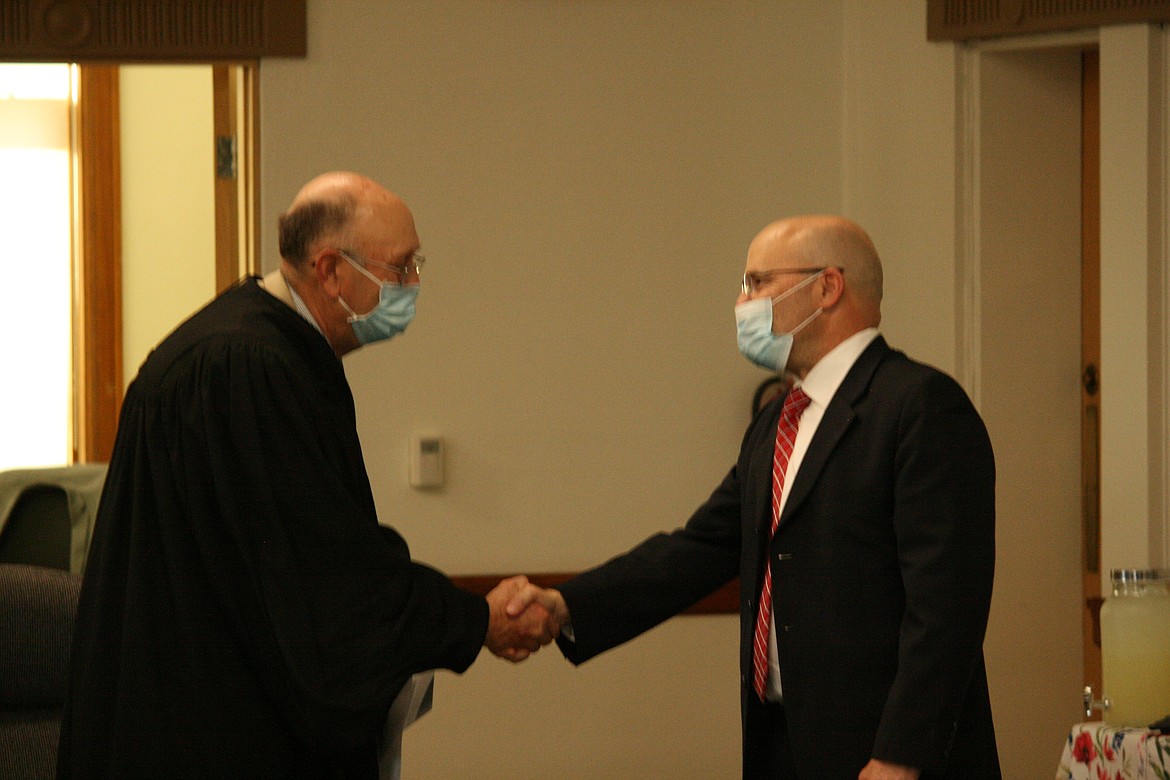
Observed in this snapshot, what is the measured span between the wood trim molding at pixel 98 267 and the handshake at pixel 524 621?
3.52 metres

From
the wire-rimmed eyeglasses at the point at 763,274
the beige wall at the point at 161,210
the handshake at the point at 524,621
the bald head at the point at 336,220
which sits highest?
the beige wall at the point at 161,210

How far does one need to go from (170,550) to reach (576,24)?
2.57m

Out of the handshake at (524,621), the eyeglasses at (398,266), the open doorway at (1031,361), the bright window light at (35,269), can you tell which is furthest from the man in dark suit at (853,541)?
the bright window light at (35,269)

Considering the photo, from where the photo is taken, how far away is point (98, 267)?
580 centimetres

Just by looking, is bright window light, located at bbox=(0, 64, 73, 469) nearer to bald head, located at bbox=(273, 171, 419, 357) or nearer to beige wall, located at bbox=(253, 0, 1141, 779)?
beige wall, located at bbox=(253, 0, 1141, 779)

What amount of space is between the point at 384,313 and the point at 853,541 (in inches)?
36.1

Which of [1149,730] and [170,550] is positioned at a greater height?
[170,550]

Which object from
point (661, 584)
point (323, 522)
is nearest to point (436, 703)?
point (661, 584)

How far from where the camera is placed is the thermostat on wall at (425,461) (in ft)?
13.5

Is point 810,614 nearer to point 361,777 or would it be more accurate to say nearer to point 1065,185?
point 361,777

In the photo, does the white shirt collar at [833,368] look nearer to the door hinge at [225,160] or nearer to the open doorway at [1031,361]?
the open doorway at [1031,361]

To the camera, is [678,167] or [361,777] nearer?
[361,777]

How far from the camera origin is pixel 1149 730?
2539 mm

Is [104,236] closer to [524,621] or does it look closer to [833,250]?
[524,621]
